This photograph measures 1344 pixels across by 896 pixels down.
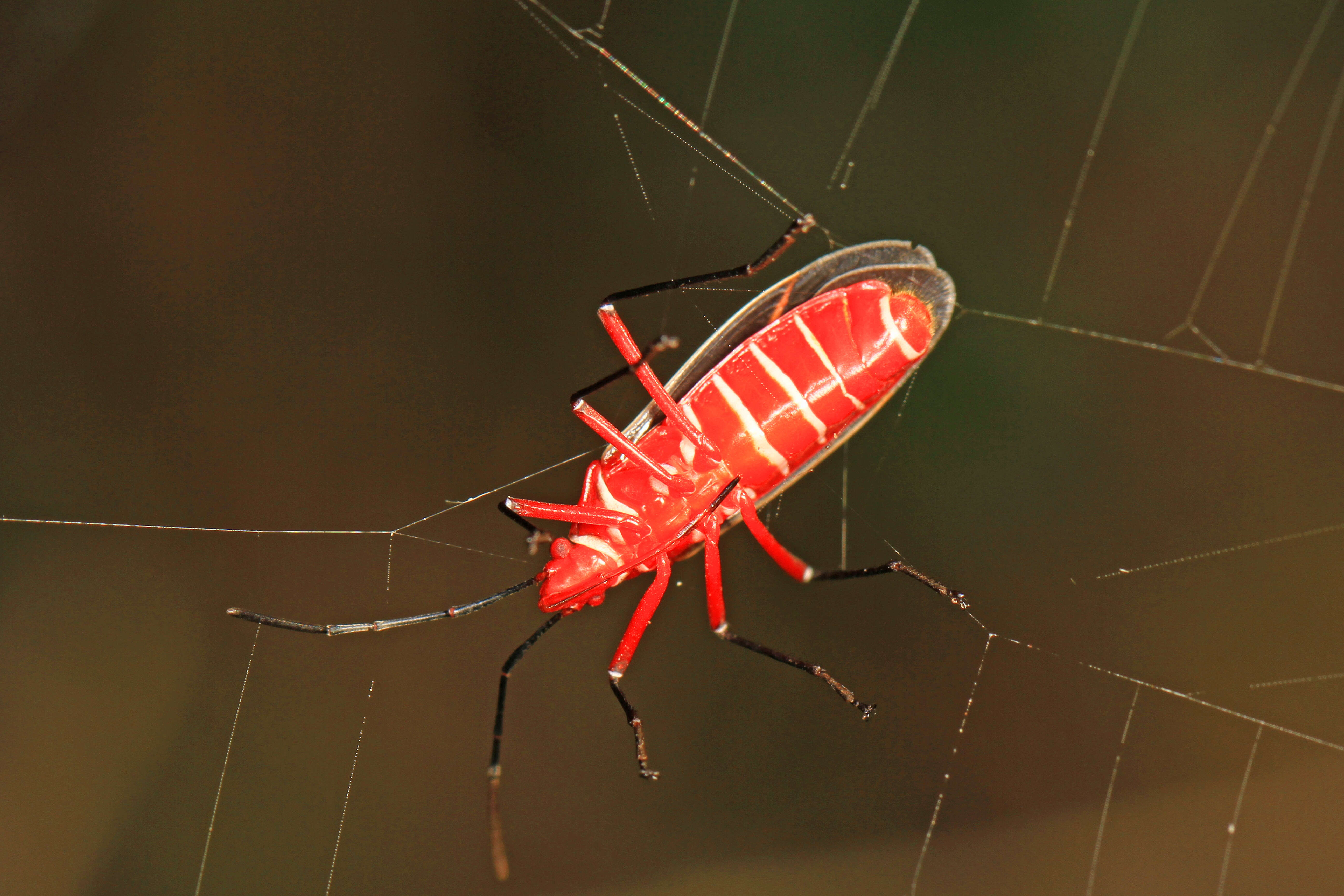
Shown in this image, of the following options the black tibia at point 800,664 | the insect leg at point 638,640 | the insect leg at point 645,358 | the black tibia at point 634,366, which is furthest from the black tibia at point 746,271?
the black tibia at point 800,664

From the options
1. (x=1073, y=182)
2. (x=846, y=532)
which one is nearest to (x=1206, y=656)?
(x=846, y=532)

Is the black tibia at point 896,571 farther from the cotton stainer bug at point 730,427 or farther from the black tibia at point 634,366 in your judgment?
the black tibia at point 634,366

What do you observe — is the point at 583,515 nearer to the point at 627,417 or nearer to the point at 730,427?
the point at 730,427

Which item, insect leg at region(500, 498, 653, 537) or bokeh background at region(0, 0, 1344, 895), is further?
bokeh background at region(0, 0, 1344, 895)

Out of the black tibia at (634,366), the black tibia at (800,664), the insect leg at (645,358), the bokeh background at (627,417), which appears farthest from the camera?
the bokeh background at (627,417)

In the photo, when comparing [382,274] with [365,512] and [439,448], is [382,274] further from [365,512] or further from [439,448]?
[365,512]

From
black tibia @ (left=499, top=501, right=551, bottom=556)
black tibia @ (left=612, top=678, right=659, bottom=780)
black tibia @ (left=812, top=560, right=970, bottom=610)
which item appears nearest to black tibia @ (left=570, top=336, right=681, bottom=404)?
black tibia @ (left=499, top=501, right=551, bottom=556)

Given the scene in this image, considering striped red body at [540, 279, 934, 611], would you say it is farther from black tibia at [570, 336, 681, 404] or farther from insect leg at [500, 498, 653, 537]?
black tibia at [570, 336, 681, 404]
